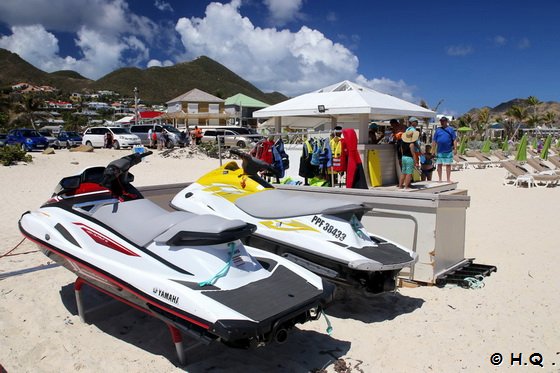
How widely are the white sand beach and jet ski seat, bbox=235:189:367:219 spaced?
117 centimetres

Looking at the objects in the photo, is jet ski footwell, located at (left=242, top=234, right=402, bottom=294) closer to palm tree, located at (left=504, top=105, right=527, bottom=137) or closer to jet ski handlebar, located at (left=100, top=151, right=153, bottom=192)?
jet ski handlebar, located at (left=100, top=151, right=153, bottom=192)

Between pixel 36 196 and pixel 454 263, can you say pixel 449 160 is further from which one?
pixel 36 196

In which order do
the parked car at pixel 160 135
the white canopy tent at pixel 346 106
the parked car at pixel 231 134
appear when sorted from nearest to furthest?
the white canopy tent at pixel 346 106 < the parked car at pixel 231 134 < the parked car at pixel 160 135

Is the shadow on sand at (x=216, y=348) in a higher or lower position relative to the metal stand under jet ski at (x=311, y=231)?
lower

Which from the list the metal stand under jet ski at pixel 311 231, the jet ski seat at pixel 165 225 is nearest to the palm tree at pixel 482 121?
the metal stand under jet ski at pixel 311 231

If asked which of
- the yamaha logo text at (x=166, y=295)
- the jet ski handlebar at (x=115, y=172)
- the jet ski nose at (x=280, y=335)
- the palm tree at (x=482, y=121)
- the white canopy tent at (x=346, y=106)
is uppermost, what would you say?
the palm tree at (x=482, y=121)

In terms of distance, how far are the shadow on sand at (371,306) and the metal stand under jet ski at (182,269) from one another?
4.34ft

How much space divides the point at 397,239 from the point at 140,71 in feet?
597

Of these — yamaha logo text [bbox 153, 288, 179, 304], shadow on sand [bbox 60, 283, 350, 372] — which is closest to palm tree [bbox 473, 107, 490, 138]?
shadow on sand [bbox 60, 283, 350, 372]

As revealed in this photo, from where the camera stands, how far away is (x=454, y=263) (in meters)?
5.98

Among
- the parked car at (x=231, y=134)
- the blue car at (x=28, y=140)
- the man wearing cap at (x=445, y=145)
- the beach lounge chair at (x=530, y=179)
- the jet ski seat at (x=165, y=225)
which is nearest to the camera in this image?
the jet ski seat at (x=165, y=225)

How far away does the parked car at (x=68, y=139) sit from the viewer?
29.4 m

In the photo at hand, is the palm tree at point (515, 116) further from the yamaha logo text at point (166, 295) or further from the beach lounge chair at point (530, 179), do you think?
the yamaha logo text at point (166, 295)

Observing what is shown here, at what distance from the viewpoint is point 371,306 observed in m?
5.09
